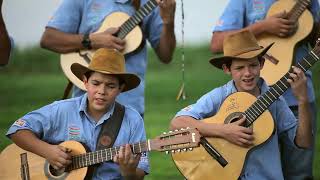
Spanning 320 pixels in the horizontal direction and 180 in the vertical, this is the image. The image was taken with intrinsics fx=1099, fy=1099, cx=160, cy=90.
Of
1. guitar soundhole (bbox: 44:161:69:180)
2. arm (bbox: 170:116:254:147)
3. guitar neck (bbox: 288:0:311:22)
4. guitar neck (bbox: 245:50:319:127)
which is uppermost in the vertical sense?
guitar neck (bbox: 288:0:311:22)

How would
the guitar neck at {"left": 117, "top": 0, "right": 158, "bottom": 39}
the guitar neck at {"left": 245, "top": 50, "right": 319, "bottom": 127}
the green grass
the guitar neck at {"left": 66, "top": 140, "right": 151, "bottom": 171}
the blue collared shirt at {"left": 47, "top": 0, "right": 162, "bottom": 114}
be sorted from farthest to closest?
the green grass
the blue collared shirt at {"left": 47, "top": 0, "right": 162, "bottom": 114}
the guitar neck at {"left": 117, "top": 0, "right": 158, "bottom": 39}
the guitar neck at {"left": 245, "top": 50, "right": 319, "bottom": 127}
the guitar neck at {"left": 66, "top": 140, "right": 151, "bottom": 171}

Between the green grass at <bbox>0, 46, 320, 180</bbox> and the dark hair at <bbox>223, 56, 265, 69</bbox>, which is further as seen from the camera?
the green grass at <bbox>0, 46, 320, 180</bbox>

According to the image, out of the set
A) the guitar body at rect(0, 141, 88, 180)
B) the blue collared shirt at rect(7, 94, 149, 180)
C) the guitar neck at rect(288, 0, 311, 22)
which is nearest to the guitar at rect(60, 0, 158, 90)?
the blue collared shirt at rect(7, 94, 149, 180)

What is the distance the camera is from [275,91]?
18.8 feet

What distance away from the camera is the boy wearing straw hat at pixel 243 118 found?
5770 mm

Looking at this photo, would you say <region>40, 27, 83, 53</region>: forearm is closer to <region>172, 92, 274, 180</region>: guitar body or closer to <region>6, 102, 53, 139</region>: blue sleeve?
<region>6, 102, 53, 139</region>: blue sleeve

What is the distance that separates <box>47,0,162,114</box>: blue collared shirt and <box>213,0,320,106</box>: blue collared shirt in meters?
0.40

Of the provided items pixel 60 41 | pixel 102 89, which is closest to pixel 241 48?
pixel 102 89

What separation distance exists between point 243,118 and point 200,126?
240 mm

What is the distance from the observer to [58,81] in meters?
6.83

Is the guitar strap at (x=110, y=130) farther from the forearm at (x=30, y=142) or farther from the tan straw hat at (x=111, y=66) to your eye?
the forearm at (x=30, y=142)

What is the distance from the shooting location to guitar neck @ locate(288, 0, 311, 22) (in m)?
6.07

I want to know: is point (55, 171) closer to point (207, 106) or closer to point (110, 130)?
point (110, 130)

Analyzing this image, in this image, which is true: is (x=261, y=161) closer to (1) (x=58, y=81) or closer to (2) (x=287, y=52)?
(2) (x=287, y=52)
